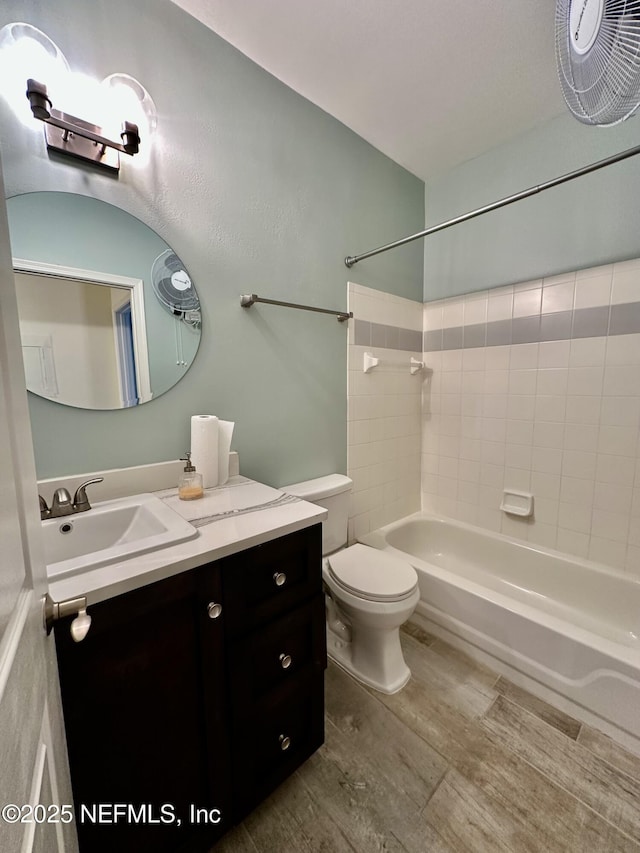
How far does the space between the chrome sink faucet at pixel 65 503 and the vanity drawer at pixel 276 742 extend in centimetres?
76

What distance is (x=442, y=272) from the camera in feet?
7.20

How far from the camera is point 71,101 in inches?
38.6

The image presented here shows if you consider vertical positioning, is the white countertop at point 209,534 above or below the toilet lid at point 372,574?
above

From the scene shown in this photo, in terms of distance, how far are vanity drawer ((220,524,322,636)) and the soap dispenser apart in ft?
1.21

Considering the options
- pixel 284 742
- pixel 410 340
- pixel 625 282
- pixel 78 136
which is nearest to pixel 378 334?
pixel 410 340

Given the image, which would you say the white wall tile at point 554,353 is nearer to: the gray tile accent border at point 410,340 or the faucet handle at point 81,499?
the gray tile accent border at point 410,340

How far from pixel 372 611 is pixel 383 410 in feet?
3.71

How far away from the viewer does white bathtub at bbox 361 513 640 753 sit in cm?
124

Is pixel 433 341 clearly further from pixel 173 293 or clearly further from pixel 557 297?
pixel 173 293

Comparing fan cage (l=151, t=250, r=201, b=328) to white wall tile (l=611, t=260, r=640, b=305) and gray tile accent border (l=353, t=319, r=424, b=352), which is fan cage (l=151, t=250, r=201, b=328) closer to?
gray tile accent border (l=353, t=319, r=424, b=352)

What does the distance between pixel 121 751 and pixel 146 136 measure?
1.72 metres

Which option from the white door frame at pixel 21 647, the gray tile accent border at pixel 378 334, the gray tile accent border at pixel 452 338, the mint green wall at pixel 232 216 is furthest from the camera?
the gray tile accent border at pixel 452 338

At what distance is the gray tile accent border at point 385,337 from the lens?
1.90 meters

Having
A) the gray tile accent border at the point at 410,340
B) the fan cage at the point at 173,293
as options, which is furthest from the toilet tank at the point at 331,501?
the gray tile accent border at the point at 410,340
